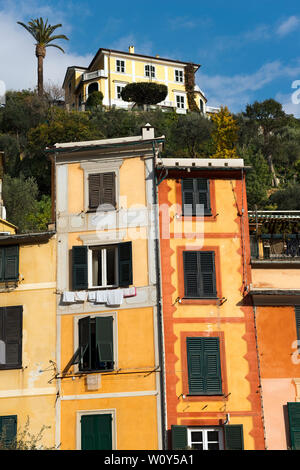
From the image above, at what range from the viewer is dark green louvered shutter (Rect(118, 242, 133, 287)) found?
2420 cm

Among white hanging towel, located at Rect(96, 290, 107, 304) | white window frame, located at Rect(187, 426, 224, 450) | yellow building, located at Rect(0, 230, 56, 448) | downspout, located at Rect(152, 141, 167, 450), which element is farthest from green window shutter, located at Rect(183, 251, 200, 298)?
yellow building, located at Rect(0, 230, 56, 448)

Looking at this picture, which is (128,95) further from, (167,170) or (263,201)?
(167,170)

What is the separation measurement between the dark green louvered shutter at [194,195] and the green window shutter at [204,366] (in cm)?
488

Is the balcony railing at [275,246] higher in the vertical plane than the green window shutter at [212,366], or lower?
higher

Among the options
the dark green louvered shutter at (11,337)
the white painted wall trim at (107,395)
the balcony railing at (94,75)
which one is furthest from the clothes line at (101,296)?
the balcony railing at (94,75)

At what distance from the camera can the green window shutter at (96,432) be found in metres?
22.5

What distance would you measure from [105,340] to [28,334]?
2852 mm

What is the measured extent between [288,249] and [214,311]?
5290 millimetres

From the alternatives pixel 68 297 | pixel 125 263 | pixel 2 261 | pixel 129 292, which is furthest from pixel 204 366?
pixel 2 261

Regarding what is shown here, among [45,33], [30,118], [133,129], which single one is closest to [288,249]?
[133,129]

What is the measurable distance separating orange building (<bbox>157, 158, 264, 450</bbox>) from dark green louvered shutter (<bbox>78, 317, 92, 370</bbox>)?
2673 mm

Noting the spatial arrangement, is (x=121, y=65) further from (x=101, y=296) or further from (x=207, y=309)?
(x=207, y=309)

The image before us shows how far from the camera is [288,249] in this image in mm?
27406

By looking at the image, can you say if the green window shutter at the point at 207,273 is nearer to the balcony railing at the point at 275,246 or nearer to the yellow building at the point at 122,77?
the balcony railing at the point at 275,246
